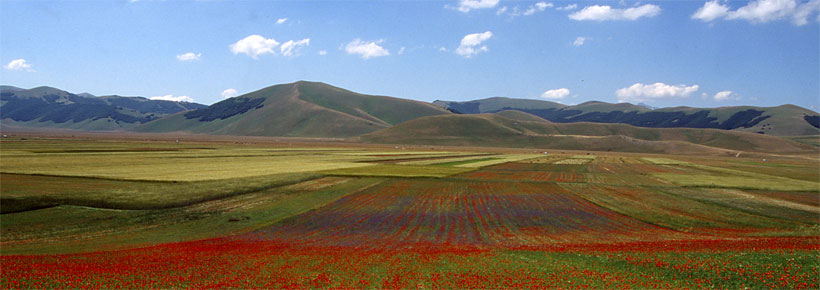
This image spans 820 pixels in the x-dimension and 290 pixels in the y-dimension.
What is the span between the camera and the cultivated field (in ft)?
56.6

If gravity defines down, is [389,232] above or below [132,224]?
below

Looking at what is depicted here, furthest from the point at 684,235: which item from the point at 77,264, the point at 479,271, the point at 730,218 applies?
the point at 77,264

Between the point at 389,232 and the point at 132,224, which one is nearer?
the point at 389,232

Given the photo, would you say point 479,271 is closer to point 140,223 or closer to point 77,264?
point 77,264

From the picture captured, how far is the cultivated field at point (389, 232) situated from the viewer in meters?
17.3

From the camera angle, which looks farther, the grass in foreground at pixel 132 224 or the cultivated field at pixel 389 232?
the grass in foreground at pixel 132 224

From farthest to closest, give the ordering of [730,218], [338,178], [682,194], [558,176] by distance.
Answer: [558,176], [338,178], [682,194], [730,218]

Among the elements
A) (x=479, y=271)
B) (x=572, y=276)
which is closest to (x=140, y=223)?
(x=479, y=271)

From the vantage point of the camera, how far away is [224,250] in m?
23.3

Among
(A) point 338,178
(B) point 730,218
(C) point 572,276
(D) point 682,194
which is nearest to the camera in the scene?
(C) point 572,276

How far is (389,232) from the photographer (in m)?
29.5

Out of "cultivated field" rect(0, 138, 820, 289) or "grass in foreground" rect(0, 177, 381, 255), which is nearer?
"cultivated field" rect(0, 138, 820, 289)

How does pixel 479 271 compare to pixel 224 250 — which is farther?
pixel 224 250

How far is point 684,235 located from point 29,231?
4027 centimetres
